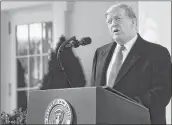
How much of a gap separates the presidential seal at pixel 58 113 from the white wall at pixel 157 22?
5.34 feet

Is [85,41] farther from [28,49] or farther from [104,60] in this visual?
[28,49]

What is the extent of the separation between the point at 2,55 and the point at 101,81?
3.86m

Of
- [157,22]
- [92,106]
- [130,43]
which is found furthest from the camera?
[157,22]

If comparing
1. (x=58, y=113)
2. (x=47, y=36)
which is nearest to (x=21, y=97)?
(x=47, y=36)

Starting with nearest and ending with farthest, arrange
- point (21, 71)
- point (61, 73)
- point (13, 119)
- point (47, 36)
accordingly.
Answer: point (13, 119) < point (61, 73) < point (47, 36) < point (21, 71)

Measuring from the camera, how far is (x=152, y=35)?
3203 millimetres

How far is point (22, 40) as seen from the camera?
5.78 m

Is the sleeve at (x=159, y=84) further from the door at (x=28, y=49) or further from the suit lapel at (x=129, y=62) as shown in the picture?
the door at (x=28, y=49)

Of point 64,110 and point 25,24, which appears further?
point 25,24

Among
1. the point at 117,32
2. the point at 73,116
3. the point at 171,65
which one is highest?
the point at 117,32

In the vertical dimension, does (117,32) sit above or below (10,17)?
below

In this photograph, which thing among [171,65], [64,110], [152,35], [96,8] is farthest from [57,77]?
[64,110]

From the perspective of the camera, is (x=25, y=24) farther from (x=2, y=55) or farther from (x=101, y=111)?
(x=101, y=111)

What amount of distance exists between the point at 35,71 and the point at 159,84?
367cm
